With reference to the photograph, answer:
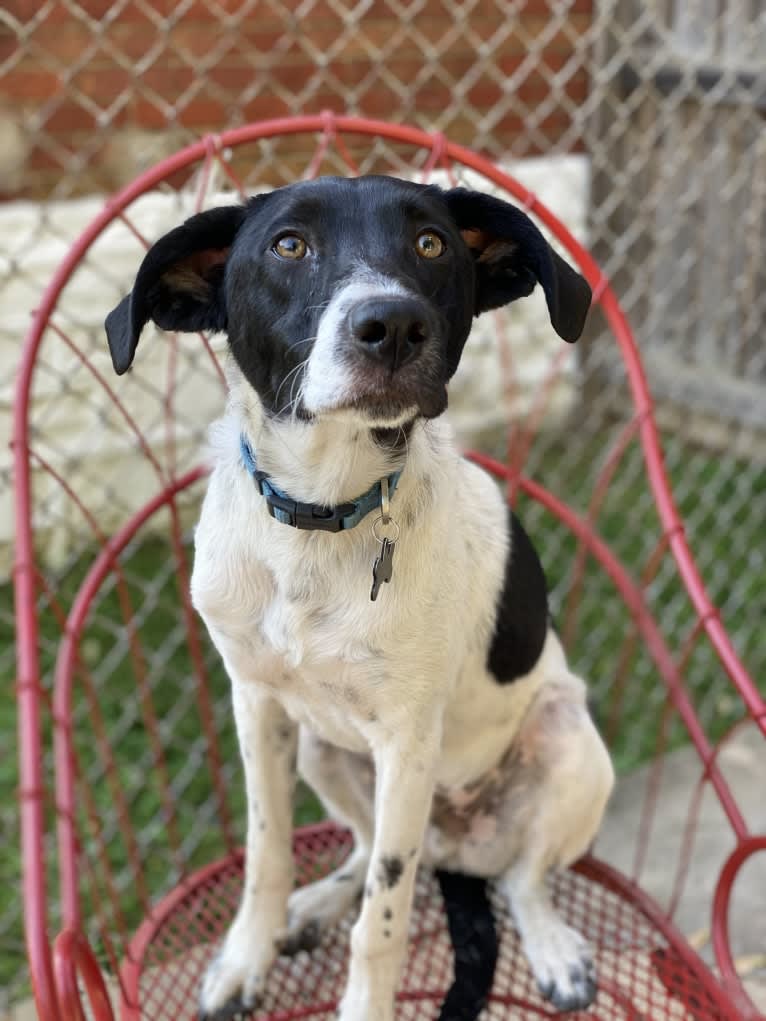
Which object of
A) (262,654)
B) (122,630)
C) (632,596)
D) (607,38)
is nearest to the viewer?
(262,654)

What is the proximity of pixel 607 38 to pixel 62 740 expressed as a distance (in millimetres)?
3185

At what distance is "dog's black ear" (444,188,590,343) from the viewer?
1370mm

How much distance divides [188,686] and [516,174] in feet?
6.42

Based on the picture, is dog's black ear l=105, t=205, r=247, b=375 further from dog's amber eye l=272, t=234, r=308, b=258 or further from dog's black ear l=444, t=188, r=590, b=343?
dog's black ear l=444, t=188, r=590, b=343

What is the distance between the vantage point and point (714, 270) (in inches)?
167

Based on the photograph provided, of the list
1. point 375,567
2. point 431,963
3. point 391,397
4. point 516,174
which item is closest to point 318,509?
point 375,567

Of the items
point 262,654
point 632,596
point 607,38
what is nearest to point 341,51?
point 607,38

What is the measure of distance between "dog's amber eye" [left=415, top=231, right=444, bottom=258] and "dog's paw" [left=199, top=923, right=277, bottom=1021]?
3.51 feet

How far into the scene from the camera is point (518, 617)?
5.59 feet

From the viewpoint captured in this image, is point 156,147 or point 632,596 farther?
point 156,147

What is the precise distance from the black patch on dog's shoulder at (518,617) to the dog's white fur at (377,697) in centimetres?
3

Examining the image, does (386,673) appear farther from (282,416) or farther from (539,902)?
(539,902)

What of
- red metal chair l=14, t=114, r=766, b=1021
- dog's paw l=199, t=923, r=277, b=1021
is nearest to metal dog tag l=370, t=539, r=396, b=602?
red metal chair l=14, t=114, r=766, b=1021

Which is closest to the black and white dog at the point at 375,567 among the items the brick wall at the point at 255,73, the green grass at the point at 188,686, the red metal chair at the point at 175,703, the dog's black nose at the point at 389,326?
the dog's black nose at the point at 389,326
